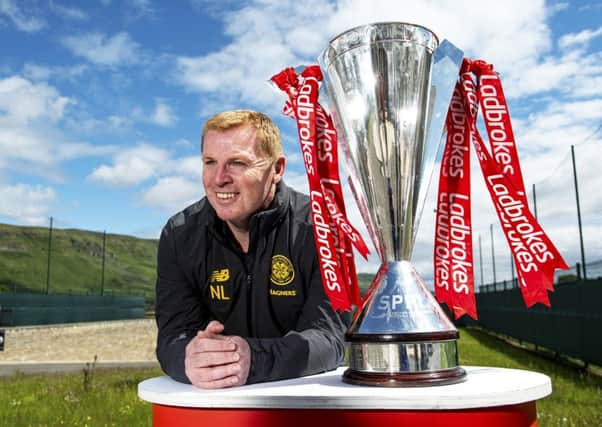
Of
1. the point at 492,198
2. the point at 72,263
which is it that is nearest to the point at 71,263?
the point at 72,263

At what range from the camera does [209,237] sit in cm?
212

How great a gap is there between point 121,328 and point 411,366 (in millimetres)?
22781

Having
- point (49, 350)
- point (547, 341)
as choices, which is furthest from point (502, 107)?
point (49, 350)

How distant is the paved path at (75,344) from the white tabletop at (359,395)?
1501 cm

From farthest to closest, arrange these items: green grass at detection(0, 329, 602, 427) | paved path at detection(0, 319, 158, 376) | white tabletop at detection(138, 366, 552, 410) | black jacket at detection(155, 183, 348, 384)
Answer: paved path at detection(0, 319, 158, 376)
green grass at detection(0, 329, 602, 427)
black jacket at detection(155, 183, 348, 384)
white tabletop at detection(138, 366, 552, 410)

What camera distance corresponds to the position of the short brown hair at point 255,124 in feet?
6.23

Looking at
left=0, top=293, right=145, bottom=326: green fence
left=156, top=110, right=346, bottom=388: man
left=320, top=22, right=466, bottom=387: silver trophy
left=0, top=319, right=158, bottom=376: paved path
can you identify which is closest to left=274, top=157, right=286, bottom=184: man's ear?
left=156, top=110, right=346, bottom=388: man

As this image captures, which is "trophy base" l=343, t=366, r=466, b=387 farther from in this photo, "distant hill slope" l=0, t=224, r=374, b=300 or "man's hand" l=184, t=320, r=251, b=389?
"distant hill slope" l=0, t=224, r=374, b=300

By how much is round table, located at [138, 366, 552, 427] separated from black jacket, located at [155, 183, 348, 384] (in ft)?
1.38

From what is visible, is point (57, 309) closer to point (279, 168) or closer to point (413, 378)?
point (279, 168)

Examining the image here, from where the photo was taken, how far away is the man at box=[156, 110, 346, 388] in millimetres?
1867

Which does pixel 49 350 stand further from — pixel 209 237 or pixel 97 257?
pixel 97 257

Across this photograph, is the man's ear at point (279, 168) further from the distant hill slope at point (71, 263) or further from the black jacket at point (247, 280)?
the distant hill slope at point (71, 263)

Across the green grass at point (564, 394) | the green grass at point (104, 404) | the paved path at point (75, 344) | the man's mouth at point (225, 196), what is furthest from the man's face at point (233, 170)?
the paved path at point (75, 344)
